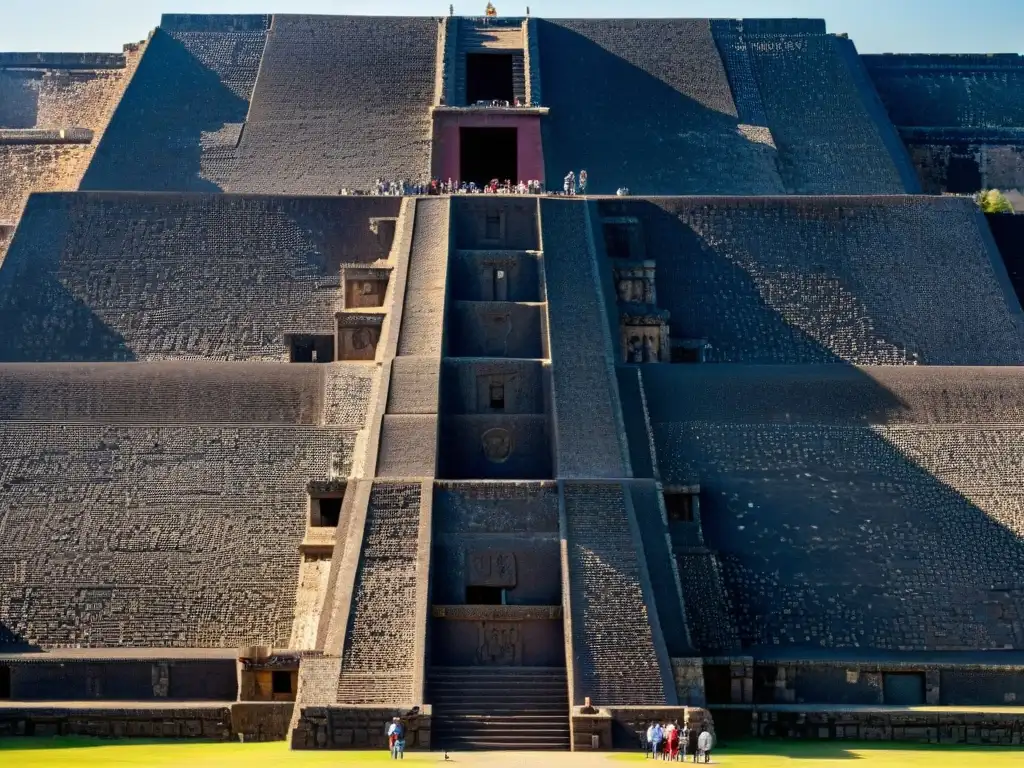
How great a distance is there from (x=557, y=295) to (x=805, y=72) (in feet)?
36.0

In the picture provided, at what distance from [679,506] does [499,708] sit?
15.1 feet

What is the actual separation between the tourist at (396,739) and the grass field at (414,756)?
0.09m

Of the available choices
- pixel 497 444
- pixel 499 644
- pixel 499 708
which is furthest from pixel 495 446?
pixel 499 708

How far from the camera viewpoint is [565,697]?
73.0ft

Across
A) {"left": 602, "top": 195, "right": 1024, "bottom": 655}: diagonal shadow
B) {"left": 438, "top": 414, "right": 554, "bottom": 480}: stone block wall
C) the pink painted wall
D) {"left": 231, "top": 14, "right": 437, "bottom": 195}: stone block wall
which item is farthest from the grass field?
the pink painted wall

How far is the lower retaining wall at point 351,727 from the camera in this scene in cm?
2116

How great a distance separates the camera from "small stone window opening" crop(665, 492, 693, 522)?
25.8 meters

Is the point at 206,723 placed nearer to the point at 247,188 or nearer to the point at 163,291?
the point at 163,291

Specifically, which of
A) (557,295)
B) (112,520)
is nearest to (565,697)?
(112,520)

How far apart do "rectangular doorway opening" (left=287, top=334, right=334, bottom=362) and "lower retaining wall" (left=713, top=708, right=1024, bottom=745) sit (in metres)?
9.87

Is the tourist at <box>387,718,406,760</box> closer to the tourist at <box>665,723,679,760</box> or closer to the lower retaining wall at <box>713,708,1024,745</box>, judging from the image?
the tourist at <box>665,723,679,760</box>

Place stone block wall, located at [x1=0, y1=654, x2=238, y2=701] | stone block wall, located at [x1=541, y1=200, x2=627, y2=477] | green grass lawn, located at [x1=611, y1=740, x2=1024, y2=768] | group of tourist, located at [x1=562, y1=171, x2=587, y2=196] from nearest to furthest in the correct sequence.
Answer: green grass lawn, located at [x1=611, y1=740, x2=1024, y2=768], stone block wall, located at [x1=0, y1=654, x2=238, y2=701], stone block wall, located at [x1=541, y1=200, x2=627, y2=477], group of tourist, located at [x1=562, y1=171, x2=587, y2=196]

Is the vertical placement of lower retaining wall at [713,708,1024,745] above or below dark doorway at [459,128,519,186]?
below

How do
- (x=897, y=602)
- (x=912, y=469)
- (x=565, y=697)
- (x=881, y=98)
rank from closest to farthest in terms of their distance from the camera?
(x=565, y=697) < (x=897, y=602) < (x=912, y=469) < (x=881, y=98)
